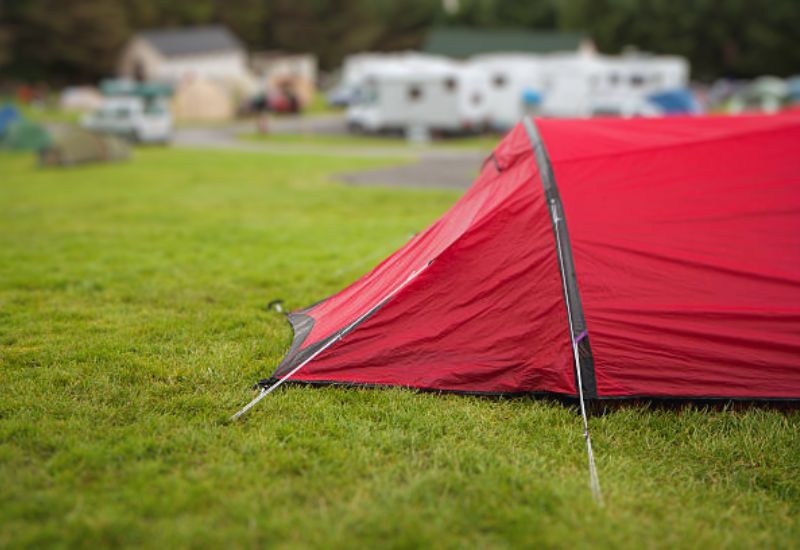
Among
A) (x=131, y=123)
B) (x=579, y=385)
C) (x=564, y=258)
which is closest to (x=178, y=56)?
(x=131, y=123)

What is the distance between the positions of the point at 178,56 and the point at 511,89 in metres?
35.4

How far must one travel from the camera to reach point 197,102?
38375 millimetres

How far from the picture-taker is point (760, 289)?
4371mm

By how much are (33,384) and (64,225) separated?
264 inches

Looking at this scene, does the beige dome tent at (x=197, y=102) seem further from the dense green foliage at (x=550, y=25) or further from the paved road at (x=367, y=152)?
the dense green foliage at (x=550, y=25)

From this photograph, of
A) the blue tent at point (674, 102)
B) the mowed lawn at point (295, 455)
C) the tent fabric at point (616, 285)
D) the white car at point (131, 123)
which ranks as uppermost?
the blue tent at point (674, 102)

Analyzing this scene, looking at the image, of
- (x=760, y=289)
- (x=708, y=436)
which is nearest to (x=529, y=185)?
(x=760, y=289)

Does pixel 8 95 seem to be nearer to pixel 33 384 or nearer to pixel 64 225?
pixel 64 225

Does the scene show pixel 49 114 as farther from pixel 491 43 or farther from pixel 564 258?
pixel 564 258

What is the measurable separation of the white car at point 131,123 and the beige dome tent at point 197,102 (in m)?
13.1

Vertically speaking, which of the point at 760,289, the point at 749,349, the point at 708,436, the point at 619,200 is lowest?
the point at 708,436

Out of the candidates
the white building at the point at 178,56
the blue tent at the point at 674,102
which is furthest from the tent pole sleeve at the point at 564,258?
the white building at the point at 178,56

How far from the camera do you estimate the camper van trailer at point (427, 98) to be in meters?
26.8

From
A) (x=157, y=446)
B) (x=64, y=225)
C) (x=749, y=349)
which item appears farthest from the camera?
(x=64, y=225)
